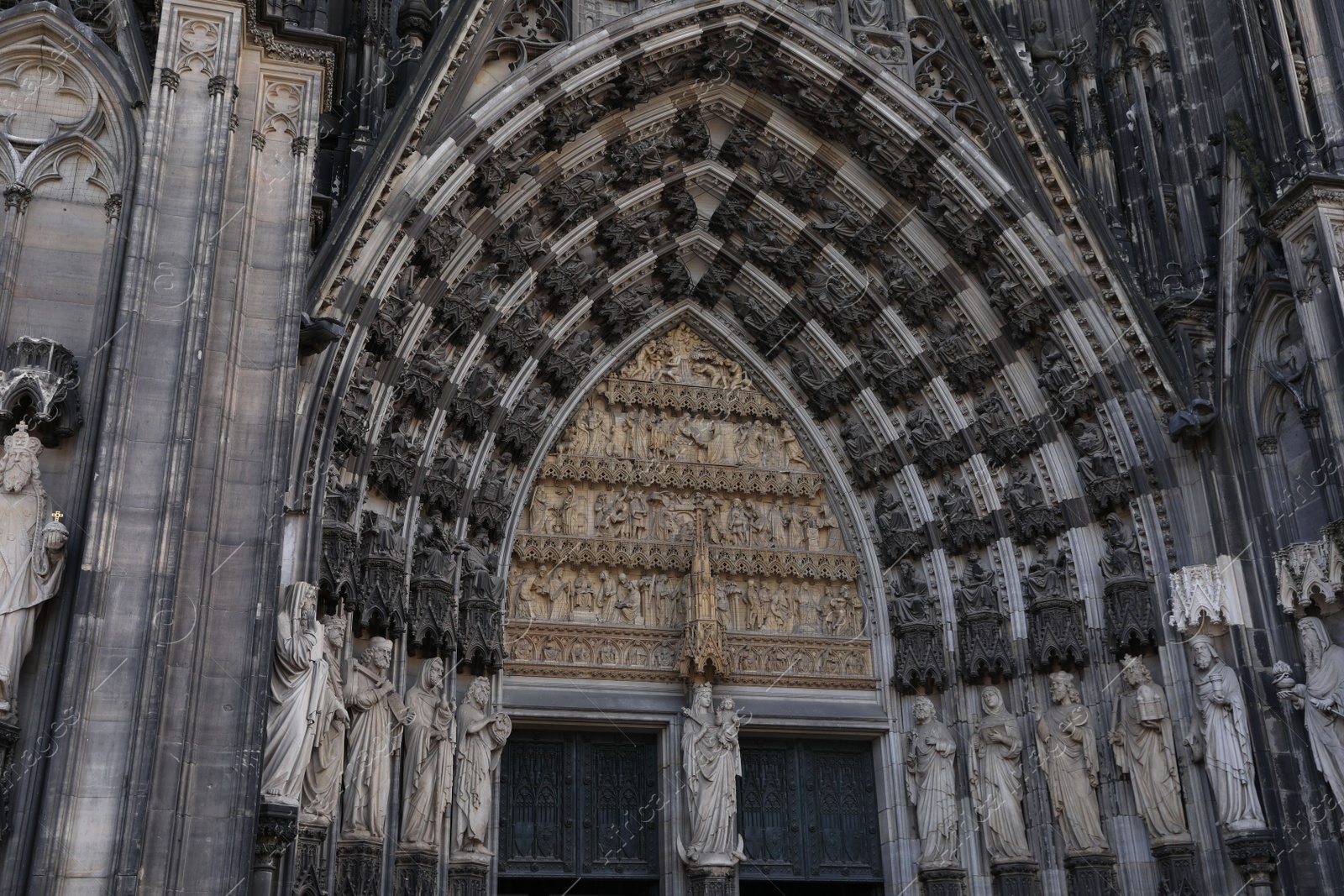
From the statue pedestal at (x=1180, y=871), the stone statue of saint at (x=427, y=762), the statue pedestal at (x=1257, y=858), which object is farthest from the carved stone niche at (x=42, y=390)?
the statue pedestal at (x=1257, y=858)

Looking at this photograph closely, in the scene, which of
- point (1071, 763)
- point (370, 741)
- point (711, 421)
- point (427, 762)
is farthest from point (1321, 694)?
point (370, 741)

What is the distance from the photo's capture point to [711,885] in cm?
1021

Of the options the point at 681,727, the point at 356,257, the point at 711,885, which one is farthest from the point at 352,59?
the point at 711,885

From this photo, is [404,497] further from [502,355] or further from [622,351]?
[622,351]

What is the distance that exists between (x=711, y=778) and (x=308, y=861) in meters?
3.37

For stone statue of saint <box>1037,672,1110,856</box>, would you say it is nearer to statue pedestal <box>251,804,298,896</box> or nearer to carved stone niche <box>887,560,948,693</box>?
carved stone niche <box>887,560,948,693</box>

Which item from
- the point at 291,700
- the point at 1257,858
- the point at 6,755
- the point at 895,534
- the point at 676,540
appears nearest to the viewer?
the point at 6,755

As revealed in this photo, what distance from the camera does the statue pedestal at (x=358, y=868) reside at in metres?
8.66

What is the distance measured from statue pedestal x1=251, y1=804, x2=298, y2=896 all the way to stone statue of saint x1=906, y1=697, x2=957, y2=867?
17.5 ft

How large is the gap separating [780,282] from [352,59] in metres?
4.18

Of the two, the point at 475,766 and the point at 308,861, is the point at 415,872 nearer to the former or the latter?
the point at 475,766

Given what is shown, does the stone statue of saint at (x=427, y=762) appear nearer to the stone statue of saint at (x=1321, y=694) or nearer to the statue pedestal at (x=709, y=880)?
the statue pedestal at (x=709, y=880)

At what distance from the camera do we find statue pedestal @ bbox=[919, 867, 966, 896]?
34.6ft

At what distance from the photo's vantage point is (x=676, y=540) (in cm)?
1165
